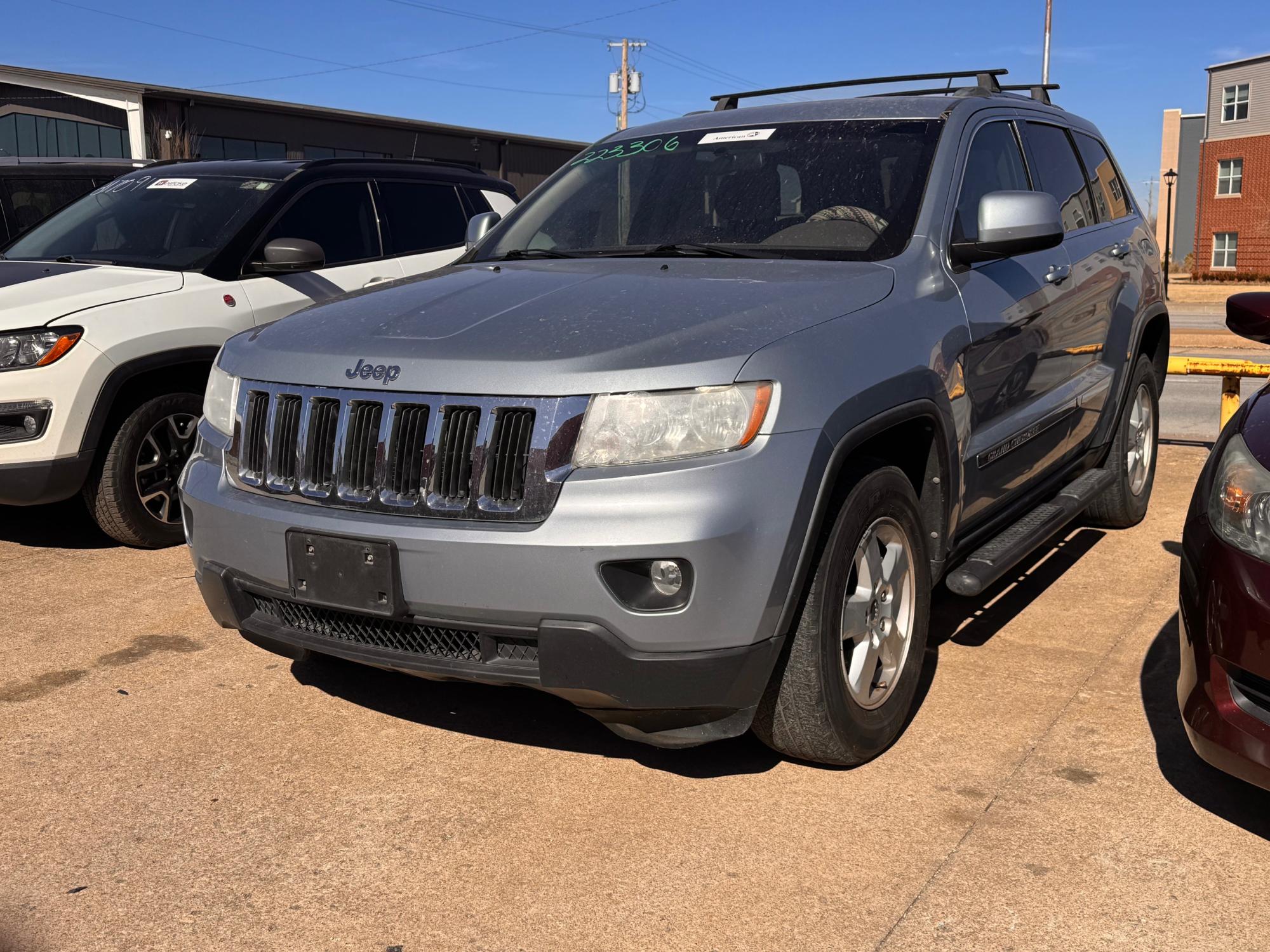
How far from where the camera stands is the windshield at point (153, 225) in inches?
256

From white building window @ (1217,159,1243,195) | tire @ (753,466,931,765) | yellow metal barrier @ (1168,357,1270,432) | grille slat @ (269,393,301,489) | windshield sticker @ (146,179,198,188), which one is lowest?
tire @ (753,466,931,765)

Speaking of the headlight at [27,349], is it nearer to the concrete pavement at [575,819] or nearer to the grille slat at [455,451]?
the concrete pavement at [575,819]

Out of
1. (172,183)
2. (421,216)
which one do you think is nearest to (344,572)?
(172,183)

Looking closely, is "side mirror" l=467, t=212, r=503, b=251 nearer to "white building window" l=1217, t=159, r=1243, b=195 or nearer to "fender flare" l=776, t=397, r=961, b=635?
"fender flare" l=776, t=397, r=961, b=635

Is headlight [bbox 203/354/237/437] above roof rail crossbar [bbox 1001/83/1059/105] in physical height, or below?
below

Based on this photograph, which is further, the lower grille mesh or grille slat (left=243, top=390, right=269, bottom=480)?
grille slat (left=243, top=390, right=269, bottom=480)

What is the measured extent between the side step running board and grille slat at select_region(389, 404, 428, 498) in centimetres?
176

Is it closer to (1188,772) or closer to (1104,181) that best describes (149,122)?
(1104,181)

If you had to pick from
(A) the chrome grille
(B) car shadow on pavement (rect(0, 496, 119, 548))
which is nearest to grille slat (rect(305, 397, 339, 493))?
(A) the chrome grille

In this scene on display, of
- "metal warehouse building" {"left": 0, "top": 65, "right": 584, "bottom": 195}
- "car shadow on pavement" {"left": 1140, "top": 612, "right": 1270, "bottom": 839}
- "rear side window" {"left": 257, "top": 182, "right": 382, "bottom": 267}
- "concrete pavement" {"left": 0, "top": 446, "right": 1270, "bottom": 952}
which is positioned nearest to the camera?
"concrete pavement" {"left": 0, "top": 446, "right": 1270, "bottom": 952}

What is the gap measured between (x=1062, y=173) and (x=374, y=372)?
3424 mm

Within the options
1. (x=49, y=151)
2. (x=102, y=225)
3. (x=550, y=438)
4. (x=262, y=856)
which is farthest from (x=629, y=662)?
(x=49, y=151)

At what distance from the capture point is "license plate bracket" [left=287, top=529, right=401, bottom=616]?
3129 millimetres

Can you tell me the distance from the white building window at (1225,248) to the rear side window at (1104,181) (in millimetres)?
47982
